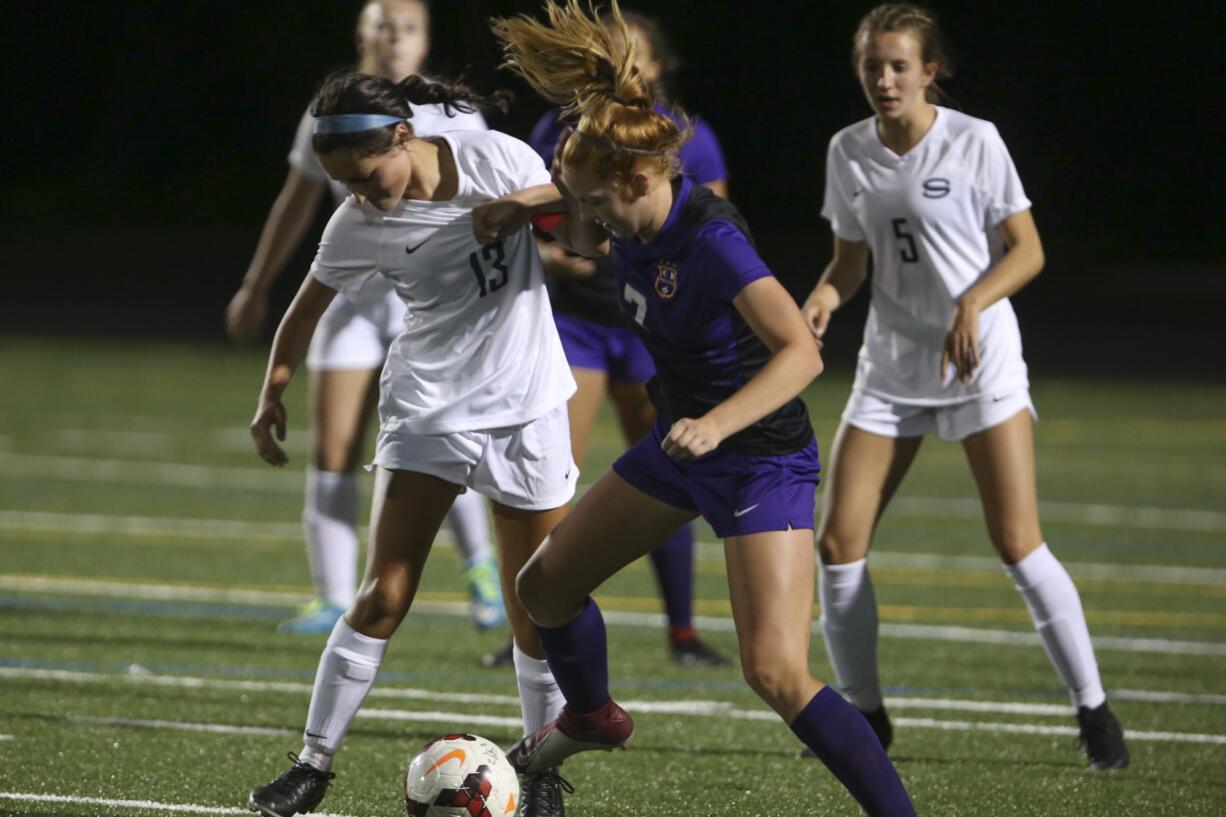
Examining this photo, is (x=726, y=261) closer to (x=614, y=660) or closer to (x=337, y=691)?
(x=337, y=691)

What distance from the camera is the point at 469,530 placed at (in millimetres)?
7242

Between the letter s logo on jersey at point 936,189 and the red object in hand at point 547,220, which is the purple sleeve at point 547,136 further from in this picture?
the red object in hand at point 547,220

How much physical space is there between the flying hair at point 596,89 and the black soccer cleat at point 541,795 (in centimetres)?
154

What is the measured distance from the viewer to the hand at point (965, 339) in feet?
16.0

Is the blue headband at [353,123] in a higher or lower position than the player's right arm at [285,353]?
higher

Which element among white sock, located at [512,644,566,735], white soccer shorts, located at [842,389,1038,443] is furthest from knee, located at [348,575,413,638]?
white soccer shorts, located at [842,389,1038,443]

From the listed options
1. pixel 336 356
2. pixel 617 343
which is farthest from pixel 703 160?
pixel 336 356

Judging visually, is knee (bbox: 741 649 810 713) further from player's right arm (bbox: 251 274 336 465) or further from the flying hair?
player's right arm (bbox: 251 274 336 465)

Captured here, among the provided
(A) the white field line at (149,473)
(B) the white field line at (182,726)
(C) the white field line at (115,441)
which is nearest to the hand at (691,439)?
(B) the white field line at (182,726)

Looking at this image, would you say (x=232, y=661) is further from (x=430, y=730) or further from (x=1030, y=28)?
(x=1030, y=28)

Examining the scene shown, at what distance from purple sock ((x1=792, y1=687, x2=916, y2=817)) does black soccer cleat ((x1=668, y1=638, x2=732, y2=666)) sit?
8.99 feet

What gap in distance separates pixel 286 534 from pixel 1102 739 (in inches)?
210

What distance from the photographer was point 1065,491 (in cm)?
1123

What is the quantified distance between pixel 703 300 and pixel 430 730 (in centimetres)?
211
